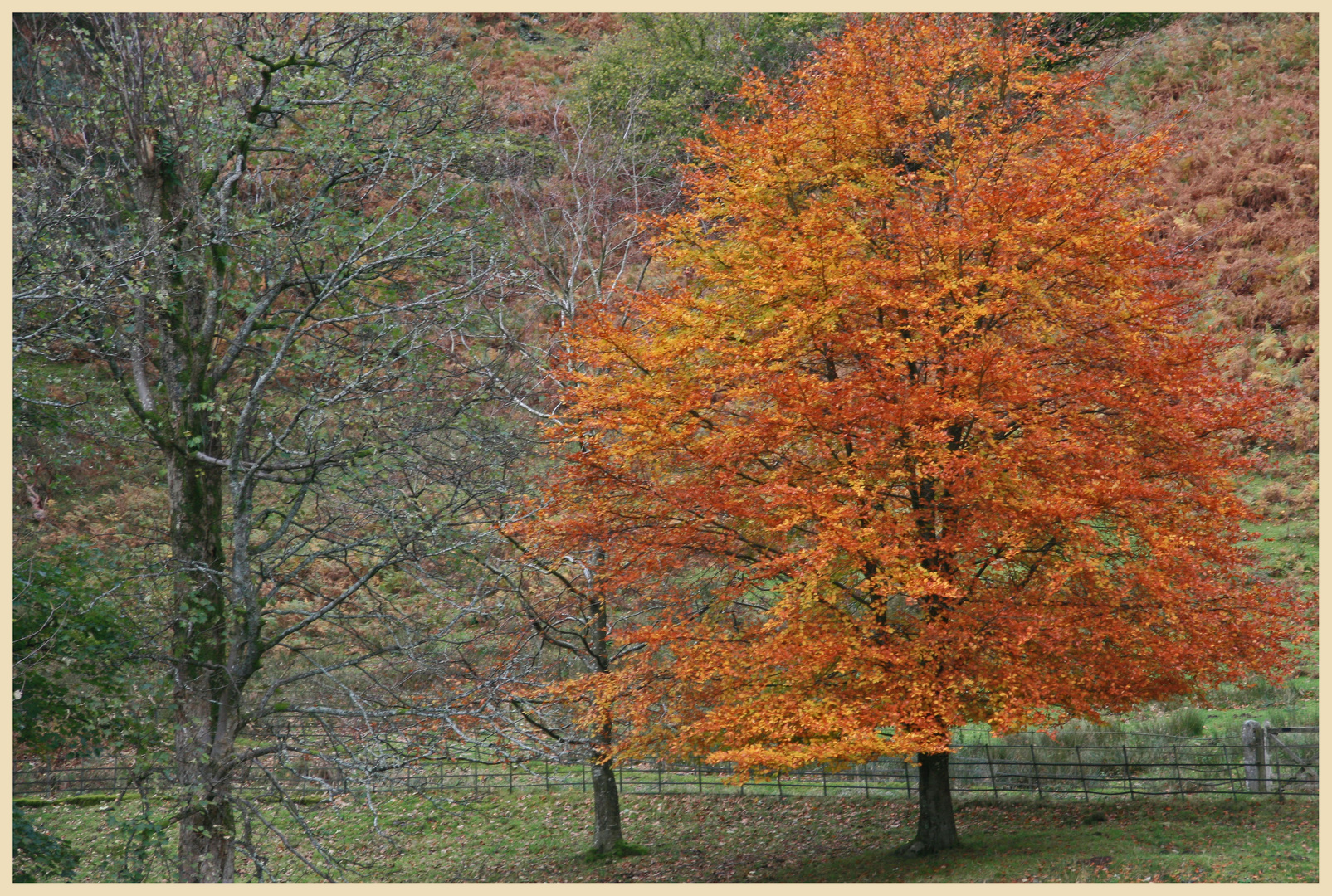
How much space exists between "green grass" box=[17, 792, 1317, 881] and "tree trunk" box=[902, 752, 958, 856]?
0.22m

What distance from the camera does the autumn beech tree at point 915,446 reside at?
10.7 m

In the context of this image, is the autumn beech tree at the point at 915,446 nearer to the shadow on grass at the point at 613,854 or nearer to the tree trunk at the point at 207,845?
the shadow on grass at the point at 613,854

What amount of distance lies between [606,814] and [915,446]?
8.20 m

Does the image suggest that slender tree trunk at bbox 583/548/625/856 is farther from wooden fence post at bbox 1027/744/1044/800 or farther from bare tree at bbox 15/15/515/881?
wooden fence post at bbox 1027/744/1044/800

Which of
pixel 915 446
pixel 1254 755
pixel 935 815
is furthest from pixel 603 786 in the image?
pixel 1254 755

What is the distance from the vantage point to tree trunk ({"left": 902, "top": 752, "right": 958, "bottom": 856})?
1298 cm

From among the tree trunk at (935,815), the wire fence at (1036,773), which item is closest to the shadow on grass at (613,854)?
the wire fence at (1036,773)

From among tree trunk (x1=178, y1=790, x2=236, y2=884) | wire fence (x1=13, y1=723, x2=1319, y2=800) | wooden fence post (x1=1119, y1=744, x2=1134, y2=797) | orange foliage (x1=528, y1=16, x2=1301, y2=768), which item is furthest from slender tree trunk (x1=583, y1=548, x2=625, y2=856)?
wooden fence post (x1=1119, y1=744, x2=1134, y2=797)

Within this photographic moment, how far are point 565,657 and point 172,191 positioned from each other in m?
10.4

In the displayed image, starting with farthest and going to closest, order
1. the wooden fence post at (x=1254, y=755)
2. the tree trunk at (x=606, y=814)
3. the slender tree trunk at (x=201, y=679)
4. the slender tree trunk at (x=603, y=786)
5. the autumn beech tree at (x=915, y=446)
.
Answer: the tree trunk at (x=606, y=814)
the slender tree trunk at (x=603, y=786)
the wooden fence post at (x=1254, y=755)
the autumn beech tree at (x=915, y=446)
the slender tree trunk at (x=201, y=679)

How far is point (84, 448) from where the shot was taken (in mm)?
10734

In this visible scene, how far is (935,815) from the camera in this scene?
511 inches

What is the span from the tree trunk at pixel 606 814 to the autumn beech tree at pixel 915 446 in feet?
10.8

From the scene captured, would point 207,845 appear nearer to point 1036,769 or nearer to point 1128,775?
point 1036,769
